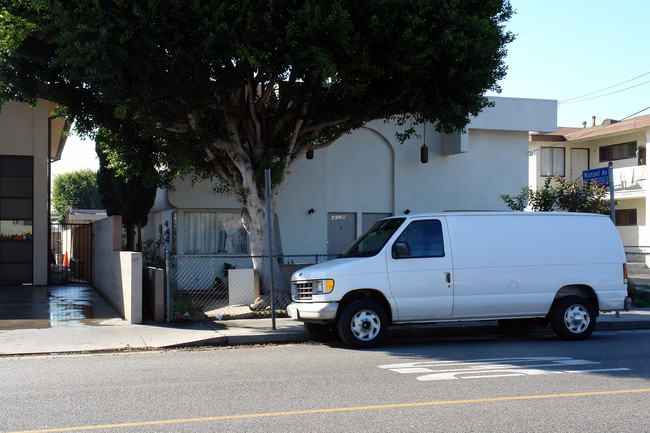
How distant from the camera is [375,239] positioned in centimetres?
1093

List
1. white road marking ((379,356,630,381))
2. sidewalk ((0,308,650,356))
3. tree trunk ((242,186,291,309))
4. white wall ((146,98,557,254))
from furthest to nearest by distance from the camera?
white wall ((146,98,557,254)) < tree trunk ((242,186,291,309)) < sidewalk ((0,308,650,356)) < white road marking ((379,356,630,381))

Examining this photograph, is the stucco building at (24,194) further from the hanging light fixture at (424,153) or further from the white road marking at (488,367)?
the white road marking at (488,367)

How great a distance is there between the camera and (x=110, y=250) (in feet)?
54.3

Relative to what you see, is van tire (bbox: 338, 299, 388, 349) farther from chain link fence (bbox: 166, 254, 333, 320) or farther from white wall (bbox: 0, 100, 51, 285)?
white wall (bbox: 0, 100, 51, 285)

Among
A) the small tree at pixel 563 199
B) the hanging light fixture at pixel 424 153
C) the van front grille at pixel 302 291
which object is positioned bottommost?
the van front grille at pixel 302 291

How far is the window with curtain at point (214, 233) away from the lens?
66.5 ft

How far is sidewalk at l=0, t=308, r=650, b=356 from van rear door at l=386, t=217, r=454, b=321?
147 cm

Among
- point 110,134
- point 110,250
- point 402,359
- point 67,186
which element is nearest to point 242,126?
point 110,134

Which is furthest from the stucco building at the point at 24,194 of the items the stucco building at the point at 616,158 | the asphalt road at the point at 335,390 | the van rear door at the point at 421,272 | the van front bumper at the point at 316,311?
the stucco building at the point at 616,158

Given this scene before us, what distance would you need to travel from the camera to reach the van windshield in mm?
10680

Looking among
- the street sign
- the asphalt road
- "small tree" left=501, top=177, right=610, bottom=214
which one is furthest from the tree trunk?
the street sign

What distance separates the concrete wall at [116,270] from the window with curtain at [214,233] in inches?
107

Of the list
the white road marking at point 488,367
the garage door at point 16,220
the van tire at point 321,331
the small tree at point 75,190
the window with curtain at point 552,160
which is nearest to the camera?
the white road marking at point 488,367

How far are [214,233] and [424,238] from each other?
36.1 feet
